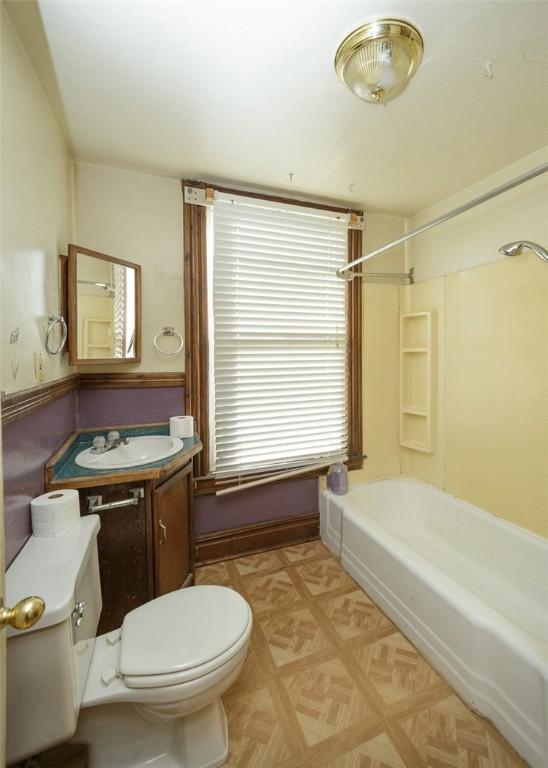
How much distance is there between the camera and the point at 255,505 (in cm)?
234

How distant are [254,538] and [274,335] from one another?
1.39 meters

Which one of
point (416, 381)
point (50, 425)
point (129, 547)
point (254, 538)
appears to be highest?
point (416, 381)

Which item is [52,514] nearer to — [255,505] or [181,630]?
[181,630]

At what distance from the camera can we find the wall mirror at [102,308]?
1634 mm

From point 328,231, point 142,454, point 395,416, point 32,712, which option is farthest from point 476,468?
point 32,712

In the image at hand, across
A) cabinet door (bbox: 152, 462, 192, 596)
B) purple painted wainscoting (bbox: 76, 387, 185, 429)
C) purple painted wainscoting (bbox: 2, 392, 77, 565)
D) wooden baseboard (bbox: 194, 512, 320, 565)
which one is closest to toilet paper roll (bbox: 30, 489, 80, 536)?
purple painted wainscoting (bbox: 2, 392, 77, 565)

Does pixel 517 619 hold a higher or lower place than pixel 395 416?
lower

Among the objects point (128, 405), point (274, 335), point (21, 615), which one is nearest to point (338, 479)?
point (274, 335)

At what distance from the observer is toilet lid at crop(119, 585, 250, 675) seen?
3.29 feet

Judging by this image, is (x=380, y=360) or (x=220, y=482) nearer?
(x=220, y=482)

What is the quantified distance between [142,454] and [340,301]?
5.50 feet

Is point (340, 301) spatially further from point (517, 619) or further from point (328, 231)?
point (517, 619)

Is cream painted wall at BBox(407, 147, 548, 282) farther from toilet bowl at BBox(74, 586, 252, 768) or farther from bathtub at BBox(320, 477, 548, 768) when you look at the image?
toilet bowl at BBox(74, 586, 252, 768)

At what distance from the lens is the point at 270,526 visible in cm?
236
